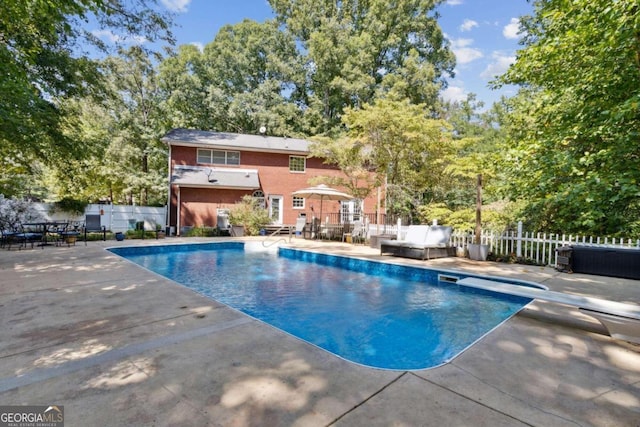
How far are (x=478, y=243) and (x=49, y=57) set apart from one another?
15.7 metres

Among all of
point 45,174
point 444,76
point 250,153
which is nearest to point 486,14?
point 444,76

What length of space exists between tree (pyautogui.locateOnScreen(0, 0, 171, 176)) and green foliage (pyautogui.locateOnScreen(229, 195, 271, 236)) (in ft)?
23.0

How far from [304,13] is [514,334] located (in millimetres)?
33896

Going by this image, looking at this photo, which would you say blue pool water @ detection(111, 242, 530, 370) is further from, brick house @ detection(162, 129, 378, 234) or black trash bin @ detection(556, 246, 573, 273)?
brick house @ detection(162, 129, 378, 234)

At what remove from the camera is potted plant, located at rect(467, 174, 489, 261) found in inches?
358

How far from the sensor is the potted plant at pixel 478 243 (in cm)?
910

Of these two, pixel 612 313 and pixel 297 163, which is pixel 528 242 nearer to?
pixel 612 313

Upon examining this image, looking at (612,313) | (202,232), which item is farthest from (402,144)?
(202,232)

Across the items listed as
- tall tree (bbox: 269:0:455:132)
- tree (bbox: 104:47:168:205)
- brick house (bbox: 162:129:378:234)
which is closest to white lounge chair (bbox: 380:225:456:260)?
brick house (bbox: 162:129:378:234)

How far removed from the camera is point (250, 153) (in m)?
18.6

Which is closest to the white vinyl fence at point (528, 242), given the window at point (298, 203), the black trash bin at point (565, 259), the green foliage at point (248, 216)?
the black trash bin at point (565, 259)

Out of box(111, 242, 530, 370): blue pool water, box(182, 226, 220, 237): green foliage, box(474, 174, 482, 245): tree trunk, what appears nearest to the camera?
box(111, 242, 530, 370): blue pool water

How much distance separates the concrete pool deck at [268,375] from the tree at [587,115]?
4159 mm

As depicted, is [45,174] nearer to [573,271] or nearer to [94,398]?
[94,398]
